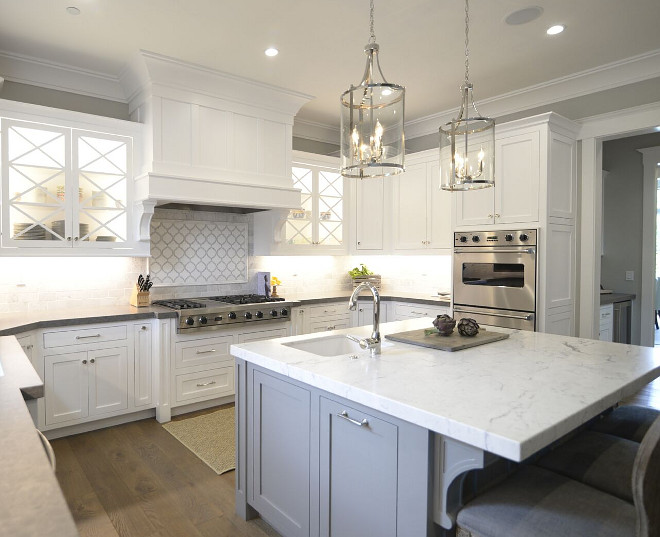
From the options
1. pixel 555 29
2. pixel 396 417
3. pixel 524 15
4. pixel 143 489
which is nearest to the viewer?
pixel 396 417

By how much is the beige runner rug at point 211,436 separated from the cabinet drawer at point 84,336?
2.71 feet

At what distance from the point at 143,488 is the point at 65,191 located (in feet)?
7.43

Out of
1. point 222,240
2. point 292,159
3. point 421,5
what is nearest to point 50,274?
point 222,240

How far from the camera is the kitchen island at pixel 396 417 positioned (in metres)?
1.42

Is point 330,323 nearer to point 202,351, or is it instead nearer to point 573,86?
point 202,351

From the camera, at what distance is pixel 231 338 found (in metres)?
4.09

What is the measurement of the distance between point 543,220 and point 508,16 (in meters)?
1.56

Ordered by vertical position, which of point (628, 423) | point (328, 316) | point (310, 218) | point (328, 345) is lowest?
point (628, 423)

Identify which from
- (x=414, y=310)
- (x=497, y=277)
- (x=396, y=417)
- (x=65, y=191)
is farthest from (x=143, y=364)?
(x=497, y=277)

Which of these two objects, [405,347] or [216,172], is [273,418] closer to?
[405,347]

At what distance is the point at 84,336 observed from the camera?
11.2 ft

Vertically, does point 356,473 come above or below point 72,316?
below

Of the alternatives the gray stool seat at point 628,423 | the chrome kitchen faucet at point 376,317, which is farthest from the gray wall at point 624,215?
the chrome kitchen faucet at point 376,317

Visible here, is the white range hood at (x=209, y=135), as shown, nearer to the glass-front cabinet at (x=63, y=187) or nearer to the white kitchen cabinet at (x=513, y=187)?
the glass-front cabinet at (x=63, y=187)
